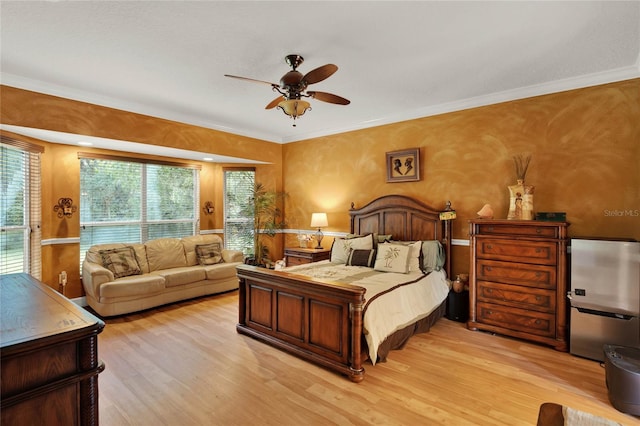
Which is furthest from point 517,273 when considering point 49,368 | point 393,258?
point 49,368

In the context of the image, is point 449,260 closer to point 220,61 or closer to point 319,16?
point 319,16

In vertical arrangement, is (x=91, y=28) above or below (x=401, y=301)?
above

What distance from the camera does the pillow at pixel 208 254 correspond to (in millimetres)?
5465

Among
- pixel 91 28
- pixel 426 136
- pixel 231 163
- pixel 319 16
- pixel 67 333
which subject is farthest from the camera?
pixel 231 163

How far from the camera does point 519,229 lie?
3482mm

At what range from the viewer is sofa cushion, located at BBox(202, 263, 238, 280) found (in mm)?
5118

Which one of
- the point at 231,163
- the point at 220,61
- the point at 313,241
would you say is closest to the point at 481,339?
the point at 313,241

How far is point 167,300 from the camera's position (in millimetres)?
4672

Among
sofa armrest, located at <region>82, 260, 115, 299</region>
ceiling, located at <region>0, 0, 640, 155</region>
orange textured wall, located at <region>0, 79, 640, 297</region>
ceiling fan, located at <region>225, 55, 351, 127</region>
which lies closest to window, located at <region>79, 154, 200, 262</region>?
orange textured wall, located at <region>0, 79, 640, 297</region>

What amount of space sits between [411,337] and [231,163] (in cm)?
478

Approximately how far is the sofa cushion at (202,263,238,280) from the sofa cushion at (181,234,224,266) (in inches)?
15.6

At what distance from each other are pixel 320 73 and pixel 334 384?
8.55ft

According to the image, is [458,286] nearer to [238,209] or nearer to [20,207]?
[238,209]

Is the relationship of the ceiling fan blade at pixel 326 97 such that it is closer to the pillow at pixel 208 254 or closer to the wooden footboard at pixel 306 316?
the wooden footboard at pixel 306 316
